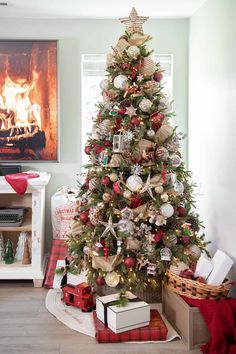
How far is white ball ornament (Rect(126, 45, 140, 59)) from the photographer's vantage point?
3369 millimetres

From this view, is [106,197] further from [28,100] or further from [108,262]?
[28,100]

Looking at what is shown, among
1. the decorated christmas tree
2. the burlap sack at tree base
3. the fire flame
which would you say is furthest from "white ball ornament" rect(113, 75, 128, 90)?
the fire flame

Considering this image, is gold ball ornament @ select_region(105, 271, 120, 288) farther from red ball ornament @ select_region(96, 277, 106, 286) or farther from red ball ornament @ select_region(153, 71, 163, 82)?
red ball ornament @ select_region(153, 71, 163, 82)

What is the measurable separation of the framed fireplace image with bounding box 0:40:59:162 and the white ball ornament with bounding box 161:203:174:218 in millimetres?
1699

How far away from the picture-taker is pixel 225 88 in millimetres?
3469

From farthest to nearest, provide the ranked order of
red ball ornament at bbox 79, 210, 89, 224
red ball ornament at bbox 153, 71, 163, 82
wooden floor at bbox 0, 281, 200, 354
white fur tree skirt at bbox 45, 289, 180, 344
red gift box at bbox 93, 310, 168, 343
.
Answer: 1. red ball ornament at bbox 79, 210, 89, 224
2. red ball ornament at bbox 153, 71, 163, 82
3. white fur tree skirt at bbox 45, 289, 180, 344
4. red gift box at bbox 93, 310, 168, 343
5. wooden floor at bbox 0, 281, 200, 354

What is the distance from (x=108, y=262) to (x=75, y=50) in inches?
89.4

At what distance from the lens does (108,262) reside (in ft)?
10.9

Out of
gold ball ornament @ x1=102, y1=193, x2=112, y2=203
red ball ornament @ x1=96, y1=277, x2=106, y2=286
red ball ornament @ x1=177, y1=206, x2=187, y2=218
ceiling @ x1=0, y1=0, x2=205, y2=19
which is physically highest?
ceiling @ x1=0, y1=0, x2=205, y2=19

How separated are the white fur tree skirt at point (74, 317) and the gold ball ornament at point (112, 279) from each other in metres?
0.26

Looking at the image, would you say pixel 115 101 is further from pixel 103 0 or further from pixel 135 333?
pixel 135 333

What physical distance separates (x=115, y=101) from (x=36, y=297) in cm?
164

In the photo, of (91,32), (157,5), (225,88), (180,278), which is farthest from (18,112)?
(180,278)

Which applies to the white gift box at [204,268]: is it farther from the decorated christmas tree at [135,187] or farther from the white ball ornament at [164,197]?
the white ball ornament at [164,197]
